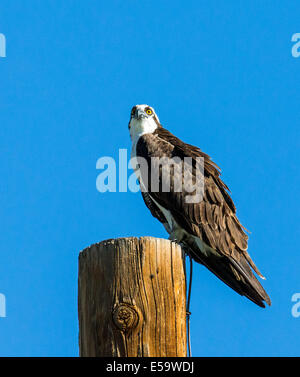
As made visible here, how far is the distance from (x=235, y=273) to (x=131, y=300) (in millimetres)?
2771

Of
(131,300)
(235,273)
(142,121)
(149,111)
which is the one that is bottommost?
(131,300)

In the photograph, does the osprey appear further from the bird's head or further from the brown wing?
the bird's head

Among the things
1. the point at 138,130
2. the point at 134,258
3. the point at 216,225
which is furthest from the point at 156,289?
the point at 138,130

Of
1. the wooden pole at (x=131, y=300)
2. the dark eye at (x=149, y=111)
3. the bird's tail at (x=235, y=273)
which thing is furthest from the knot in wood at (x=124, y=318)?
the dark eye at (x=149, y=111)

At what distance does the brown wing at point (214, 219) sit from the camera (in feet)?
21.5

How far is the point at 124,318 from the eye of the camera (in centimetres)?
394

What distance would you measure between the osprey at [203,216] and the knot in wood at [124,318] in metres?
2.61

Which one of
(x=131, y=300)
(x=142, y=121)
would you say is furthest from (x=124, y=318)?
(x=142, y=121)

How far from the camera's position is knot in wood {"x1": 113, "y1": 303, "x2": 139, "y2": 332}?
393cm

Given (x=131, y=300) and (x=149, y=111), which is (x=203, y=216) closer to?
(x=149, y=111)

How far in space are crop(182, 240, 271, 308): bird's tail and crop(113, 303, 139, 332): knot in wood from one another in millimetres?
2607

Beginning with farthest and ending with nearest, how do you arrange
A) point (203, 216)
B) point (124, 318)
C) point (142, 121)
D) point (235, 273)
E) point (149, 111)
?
point (149, 111)
point (142, 121)
point (203, 216)
point (235, 273)
point (124, 318)

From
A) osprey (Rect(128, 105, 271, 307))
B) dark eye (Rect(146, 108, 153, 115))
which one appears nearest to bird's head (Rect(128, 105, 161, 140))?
dark eye (Rect(146, 108, 153, 115))
